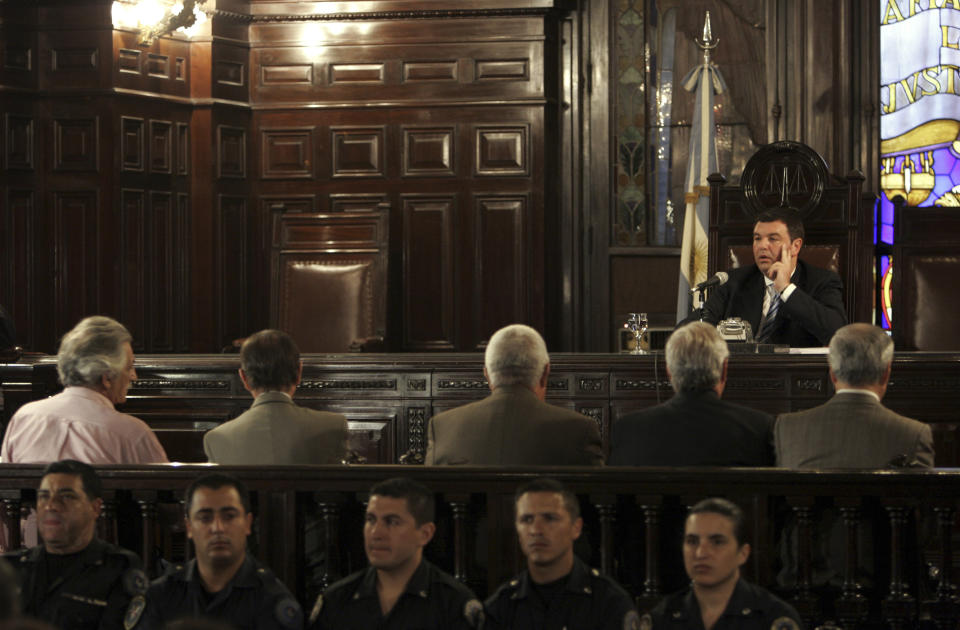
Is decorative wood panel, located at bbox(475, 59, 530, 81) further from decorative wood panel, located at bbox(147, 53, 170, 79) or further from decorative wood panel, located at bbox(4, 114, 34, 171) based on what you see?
decorative wood panel, located at bbox(4, 114, 34, 171)

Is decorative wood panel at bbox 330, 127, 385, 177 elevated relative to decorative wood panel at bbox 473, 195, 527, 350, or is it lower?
elevated

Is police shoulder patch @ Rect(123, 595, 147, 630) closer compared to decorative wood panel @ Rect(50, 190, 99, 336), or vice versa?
police shoulder patch @ Rect(123, 595, 147, 630)

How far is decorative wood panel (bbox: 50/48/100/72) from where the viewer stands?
7.77 metres

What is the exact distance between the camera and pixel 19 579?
2.94 meters

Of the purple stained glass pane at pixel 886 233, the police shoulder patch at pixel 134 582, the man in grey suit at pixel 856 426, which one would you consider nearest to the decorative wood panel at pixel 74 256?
the purple stained glass pane at pixel 886 233

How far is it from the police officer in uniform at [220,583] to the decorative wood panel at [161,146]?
5416 mm

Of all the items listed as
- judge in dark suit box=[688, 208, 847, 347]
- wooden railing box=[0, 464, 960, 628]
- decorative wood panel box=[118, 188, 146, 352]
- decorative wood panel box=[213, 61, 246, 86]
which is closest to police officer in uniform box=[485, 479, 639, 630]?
wooden railing box=[0, 464, 960, 628]

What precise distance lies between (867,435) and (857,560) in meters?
0.36

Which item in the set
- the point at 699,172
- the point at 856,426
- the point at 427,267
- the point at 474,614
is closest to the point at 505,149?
the point at 427,267

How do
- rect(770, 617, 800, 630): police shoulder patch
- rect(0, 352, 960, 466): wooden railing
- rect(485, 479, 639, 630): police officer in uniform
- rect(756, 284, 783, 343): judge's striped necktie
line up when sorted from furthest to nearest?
rect(756, 284, 783, 343): judge's striped necktie < rect(0, 352, 960, 466): wooden railing < rect(485, 479, 639, 630): police officer in uniform < rect(770, 617, 800, 630): police shoulder patch

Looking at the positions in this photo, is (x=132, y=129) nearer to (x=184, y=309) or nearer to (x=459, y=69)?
(x=184, y=309)

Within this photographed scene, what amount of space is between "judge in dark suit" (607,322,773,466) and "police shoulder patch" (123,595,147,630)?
4.10 feet

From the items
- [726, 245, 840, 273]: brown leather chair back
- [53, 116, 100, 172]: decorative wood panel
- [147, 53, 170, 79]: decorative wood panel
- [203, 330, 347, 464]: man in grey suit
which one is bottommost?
[203, 330, 347, 464]: man in grey suit

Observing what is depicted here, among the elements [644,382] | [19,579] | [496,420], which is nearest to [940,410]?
[644,382]
